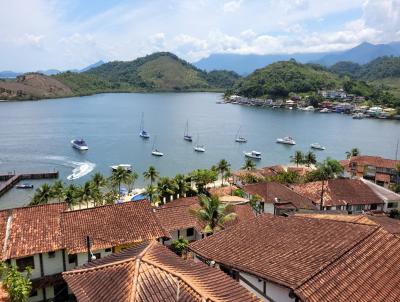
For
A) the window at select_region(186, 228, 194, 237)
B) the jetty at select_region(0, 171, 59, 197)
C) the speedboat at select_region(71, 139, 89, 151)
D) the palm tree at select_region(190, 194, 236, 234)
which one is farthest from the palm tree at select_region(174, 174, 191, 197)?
the speedboat at select_region(71, 139, 89, 151)

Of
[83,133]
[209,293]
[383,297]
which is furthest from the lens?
[83,133]

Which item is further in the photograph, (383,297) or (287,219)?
(287,219)

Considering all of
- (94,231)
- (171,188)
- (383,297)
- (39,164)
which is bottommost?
(39,164)

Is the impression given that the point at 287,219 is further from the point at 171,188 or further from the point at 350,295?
the point at 171,188

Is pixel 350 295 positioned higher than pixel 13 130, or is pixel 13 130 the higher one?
pixel 350 295

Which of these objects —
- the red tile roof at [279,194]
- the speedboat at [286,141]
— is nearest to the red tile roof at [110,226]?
the red tile roof at [279,194]

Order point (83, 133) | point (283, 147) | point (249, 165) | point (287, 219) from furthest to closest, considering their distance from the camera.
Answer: point (83, 133) < point (283, 147) < point (249, 165) < point (287, 219)

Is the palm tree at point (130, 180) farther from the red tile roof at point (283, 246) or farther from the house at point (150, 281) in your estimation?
the house at point (150, 281)

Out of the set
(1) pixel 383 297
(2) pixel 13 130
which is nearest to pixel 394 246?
(1) pixel 383 297
